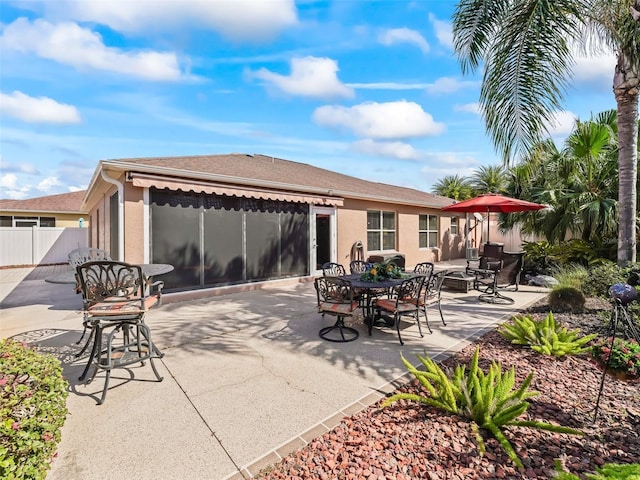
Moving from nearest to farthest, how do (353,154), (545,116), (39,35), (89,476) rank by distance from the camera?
(89,476)
(545,116)
(39,35)
(353,154)

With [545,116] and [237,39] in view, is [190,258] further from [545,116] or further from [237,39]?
[545,116]

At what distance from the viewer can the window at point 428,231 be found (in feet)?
57.4

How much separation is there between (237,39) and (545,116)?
9.23 m

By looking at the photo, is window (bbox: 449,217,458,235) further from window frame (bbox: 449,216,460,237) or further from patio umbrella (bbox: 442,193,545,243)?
patio umbrella (bbox: 442,193,545,243)

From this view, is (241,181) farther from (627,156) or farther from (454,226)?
(454,226)

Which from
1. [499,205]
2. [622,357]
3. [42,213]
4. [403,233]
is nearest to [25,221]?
[42,213]

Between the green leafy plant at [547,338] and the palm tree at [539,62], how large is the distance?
398cm

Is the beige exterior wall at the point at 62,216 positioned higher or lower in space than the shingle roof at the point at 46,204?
lower

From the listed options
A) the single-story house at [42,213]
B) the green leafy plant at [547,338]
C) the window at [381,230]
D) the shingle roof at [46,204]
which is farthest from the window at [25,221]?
the green leafy plant at [547,338]

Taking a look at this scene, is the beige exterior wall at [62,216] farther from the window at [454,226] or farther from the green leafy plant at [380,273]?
the window at [454,226]

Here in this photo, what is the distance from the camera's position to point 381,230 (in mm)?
15203

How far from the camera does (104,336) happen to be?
235 inches

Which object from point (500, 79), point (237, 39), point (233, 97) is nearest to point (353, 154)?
point (233, 97)

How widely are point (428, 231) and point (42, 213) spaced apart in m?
25.9
